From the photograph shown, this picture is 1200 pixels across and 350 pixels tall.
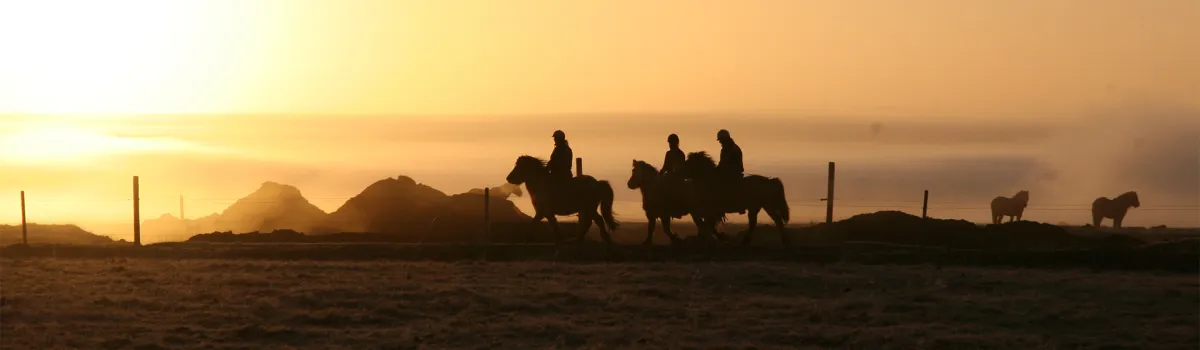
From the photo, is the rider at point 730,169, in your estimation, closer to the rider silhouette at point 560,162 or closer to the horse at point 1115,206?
the rider silhouette at point 560,162

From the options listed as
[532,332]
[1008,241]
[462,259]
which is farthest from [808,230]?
[532,332]

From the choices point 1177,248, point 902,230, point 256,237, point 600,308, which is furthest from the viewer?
point 256,237

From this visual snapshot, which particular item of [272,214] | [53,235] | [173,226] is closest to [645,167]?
[53,235]

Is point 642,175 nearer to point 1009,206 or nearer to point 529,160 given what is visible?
point 529,160

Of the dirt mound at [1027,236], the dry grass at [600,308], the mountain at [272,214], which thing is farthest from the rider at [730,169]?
the mountain at [272,214]

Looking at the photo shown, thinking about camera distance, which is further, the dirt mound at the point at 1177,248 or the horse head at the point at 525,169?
the horse head at the point at 525,169

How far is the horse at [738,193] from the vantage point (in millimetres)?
23703

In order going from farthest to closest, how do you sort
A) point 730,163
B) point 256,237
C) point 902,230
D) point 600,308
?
Result: 1. point 256,237
2. point 902,230
3. point 730,163
4. point 600,308

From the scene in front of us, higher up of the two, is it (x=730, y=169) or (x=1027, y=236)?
(x=730, y=169)

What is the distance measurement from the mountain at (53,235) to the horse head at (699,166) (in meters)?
14.1

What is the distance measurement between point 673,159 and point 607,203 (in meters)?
1.43

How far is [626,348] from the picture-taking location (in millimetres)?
14273

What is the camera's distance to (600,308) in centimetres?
1662

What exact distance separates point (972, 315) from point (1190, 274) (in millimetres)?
5521
